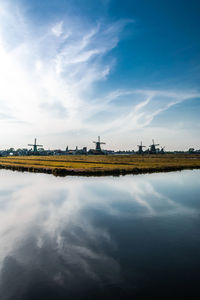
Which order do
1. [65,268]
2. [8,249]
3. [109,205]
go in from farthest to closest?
[109,205] → [8,249] → [65,268]

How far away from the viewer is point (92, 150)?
143375mm

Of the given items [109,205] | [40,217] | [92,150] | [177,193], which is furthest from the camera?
[92,150]

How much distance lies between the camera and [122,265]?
8.02 meters

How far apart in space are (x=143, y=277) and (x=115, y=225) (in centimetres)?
517

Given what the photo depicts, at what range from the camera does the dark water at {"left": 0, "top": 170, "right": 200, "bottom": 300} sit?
22.1 ft

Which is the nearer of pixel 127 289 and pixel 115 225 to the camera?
pixel 127 289

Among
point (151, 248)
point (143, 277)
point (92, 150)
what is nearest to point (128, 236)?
point (151, 248)

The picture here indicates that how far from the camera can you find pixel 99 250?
9250 millimetres

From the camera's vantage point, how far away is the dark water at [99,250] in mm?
6730

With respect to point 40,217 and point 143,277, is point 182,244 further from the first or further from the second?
point 40,217

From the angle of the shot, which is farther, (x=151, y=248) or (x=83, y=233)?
(x=83, y=233)

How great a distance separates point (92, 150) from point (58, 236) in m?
133

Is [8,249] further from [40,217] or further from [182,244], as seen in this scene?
[182,244]

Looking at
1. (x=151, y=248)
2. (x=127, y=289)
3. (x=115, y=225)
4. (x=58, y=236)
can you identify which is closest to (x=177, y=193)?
(x=115, y=225)
